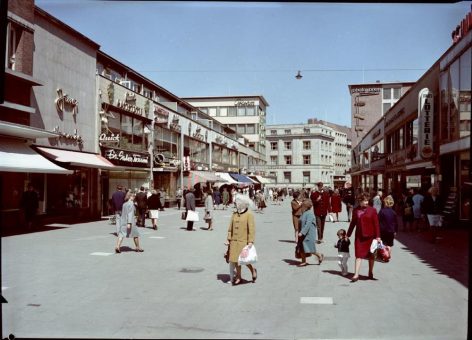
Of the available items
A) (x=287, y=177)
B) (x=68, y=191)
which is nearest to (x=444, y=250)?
(x=68, y=191)

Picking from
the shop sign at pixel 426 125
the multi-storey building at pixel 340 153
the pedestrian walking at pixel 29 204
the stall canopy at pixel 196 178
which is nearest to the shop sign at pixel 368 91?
the multi-storey building at pixel 340 153

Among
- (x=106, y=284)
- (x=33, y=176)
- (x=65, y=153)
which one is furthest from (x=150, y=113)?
(x=106, y=284)

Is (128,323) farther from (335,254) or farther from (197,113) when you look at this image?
(197,113)

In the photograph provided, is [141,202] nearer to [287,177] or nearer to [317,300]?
[317,300]

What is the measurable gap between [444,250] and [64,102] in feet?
56.9

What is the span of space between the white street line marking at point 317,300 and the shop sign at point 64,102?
17.3 metres

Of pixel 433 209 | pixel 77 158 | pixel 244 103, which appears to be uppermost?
pixel 244 103

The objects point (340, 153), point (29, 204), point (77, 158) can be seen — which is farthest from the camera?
point (340, 153)

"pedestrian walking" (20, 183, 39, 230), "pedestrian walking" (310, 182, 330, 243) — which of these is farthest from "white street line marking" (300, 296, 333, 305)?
"pedestrian walking" (20, 183, 39, 230)

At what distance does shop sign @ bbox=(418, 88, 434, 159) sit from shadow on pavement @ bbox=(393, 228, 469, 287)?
435 cm

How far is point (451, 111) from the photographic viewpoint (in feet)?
64.1

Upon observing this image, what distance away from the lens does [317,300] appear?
7.48 meters

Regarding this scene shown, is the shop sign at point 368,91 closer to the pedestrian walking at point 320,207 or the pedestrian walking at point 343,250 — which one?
the pedestrian walking at point 320,207

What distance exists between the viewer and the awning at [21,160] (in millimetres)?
15322
